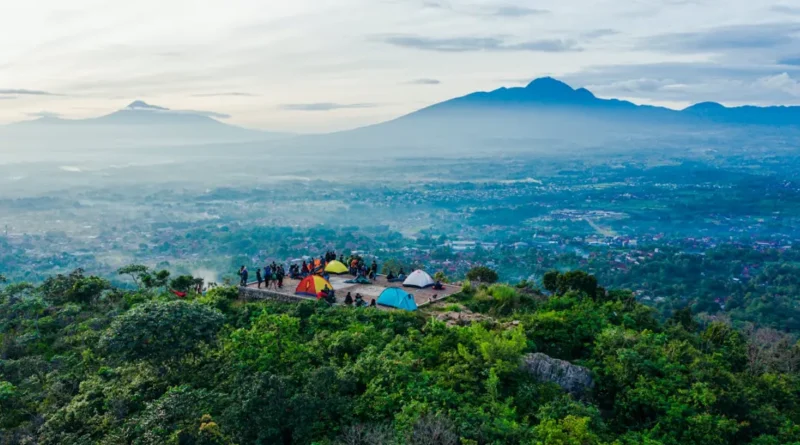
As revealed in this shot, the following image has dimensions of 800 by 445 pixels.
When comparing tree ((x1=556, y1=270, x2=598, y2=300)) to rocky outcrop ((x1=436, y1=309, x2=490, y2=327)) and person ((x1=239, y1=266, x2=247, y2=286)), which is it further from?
person ((x1=239, y1=266, x2=247, y2=286))

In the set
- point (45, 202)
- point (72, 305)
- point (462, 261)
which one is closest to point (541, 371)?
point (72, 305)

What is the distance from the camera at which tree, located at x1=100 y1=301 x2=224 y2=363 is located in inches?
445

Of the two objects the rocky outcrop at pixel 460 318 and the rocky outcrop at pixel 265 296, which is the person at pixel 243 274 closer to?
the rocky outcrop at pixel 265 296

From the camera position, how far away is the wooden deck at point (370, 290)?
17531 millimetres

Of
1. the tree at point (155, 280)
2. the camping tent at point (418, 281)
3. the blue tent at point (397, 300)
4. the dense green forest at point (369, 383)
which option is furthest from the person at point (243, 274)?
the camping tent at point (418, 281)

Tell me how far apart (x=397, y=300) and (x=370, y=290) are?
2177 mm

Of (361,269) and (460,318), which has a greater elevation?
(361,269)

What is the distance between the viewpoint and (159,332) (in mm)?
11586

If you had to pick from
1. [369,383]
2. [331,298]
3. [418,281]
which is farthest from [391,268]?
[369,383]

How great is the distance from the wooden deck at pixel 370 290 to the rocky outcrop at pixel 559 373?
5.06 meters

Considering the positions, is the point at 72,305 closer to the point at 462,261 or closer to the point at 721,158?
the point at 462,261

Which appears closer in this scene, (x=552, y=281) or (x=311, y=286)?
(x=311, y=286)

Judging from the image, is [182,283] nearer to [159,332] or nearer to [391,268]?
[159,332]

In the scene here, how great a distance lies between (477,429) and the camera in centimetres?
956
